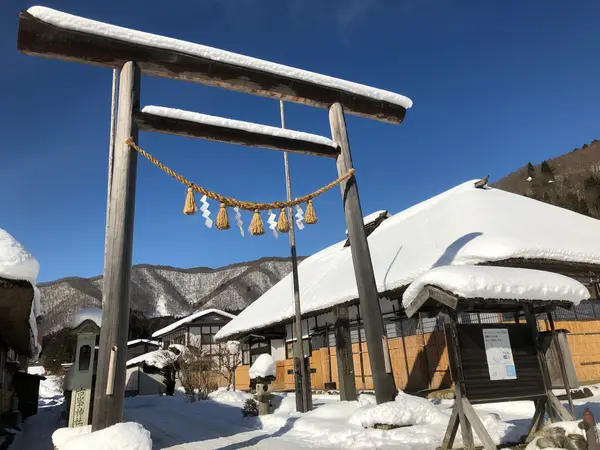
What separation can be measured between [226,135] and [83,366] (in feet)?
16.7

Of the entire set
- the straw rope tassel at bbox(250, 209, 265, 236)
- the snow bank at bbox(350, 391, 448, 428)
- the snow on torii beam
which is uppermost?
the snow on torii beam

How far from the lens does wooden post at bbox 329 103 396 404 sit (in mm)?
7305

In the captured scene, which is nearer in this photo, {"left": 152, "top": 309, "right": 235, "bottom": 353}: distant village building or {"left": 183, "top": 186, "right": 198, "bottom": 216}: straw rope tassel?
{"left": 183, "top": 186, "right": 198, "bottom": 216}: straw rope tassel

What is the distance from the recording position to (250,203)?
725 cm

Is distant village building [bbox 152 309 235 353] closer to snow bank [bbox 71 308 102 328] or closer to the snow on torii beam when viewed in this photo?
snow bank [bbox 71 308 102 328]

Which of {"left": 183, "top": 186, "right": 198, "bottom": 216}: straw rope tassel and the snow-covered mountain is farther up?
the snow-covered mountain

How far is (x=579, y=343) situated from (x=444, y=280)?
975cm

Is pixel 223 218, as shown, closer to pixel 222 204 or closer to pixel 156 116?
pixel 222 204

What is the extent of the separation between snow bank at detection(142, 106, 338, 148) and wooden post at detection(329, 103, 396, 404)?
40 centimetres

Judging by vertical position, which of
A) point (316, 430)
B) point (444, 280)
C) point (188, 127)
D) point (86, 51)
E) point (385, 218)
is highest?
point (385, 218)

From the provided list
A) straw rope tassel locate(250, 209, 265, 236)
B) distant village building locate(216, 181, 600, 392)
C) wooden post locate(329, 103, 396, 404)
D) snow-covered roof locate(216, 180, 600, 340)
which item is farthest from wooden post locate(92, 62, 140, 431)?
snow-covered roof locate(216, 180, 600, 340)

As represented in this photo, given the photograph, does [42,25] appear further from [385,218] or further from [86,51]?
[385,218]

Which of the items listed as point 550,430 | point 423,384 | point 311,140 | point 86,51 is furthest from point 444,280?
point 423,384

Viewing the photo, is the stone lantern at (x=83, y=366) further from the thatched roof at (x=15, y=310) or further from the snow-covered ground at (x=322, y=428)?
the snow-covered ground at (x=322, y=428)
